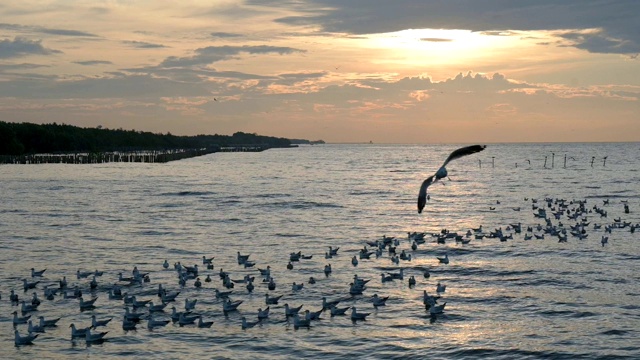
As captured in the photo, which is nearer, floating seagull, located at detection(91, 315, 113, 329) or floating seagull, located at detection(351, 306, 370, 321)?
floating seagull, located at detection(91, 315, 113, 329)

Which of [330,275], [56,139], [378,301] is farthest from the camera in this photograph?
[56,139]

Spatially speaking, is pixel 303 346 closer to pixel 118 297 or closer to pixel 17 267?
pixel 118 297

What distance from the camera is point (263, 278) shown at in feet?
85.6

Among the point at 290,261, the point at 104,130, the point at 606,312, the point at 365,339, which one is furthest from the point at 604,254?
the point at 104,130

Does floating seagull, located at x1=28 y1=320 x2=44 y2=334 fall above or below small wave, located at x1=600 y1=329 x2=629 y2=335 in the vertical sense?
above

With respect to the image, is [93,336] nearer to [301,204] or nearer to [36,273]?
[36,273]

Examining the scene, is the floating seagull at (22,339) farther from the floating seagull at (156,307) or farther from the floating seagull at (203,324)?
the floating seagull at (203,324)

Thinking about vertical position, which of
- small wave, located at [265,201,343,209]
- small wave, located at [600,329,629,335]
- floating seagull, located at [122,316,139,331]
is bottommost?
small wave, located at [600,329,629,335]

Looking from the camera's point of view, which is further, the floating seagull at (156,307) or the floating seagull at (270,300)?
the floating seagull at (270,300)

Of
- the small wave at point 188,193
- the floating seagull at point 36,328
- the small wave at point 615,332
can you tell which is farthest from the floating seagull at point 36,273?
the small wave at point 188,193

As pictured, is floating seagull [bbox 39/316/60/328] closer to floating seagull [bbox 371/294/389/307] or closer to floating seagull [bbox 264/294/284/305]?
floating seagull [bbox 264/294/284/305]

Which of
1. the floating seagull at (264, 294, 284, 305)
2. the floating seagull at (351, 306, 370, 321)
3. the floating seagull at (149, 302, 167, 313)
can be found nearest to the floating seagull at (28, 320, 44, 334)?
the floating seagull at (149, 302, 167, 313)

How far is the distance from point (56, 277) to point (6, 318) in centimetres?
543

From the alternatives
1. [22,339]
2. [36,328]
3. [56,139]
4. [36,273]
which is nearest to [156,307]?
[36,328]
